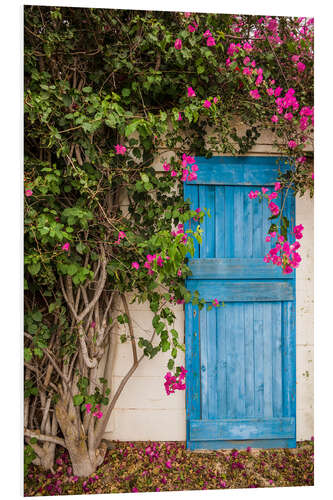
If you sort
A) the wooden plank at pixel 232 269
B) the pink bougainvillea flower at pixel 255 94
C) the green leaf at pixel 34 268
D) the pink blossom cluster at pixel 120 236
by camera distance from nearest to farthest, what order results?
1. the green leaf at pixel 34 268
2. the pink blossom cluster at pixel 120 236
3. the pink bougainvillea flower at pixel 255 94
4. the wooden plank at pixel 232 269

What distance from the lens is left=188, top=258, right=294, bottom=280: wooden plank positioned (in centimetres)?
179

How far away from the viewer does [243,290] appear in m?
1.82

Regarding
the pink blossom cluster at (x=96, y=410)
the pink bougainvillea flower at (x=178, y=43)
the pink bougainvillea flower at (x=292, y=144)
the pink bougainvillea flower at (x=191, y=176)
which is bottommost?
the pink blossom cluster at (x=96, y=410)

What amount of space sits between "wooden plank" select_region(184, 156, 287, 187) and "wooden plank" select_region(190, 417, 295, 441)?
1.44 m

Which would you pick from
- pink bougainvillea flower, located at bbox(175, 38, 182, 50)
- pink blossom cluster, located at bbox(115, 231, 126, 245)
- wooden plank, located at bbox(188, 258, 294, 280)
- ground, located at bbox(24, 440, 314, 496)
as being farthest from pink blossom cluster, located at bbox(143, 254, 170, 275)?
ground, located at bbox(24, 440, 314, 496)

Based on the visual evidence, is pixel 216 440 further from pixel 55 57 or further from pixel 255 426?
pixel 55 57

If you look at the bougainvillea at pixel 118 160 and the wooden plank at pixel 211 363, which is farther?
Result: the wooden plank at pixel 211 363

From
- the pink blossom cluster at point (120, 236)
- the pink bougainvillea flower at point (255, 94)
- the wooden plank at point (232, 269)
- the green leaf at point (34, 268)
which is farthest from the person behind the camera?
the wooden plank at point (232, 269)

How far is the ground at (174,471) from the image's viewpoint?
162 centimetres

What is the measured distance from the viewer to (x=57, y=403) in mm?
1626

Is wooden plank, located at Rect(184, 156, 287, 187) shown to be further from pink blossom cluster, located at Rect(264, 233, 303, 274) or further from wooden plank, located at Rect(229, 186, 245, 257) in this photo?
pink blossom cluster, located at Rect(264, 233, 303, 274)

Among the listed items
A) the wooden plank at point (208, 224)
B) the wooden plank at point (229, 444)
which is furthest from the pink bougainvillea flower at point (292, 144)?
the wooden plank at point (229, 444)

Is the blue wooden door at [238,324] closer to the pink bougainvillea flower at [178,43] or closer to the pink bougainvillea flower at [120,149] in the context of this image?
the pink bougainvillea flower at [120,149]
